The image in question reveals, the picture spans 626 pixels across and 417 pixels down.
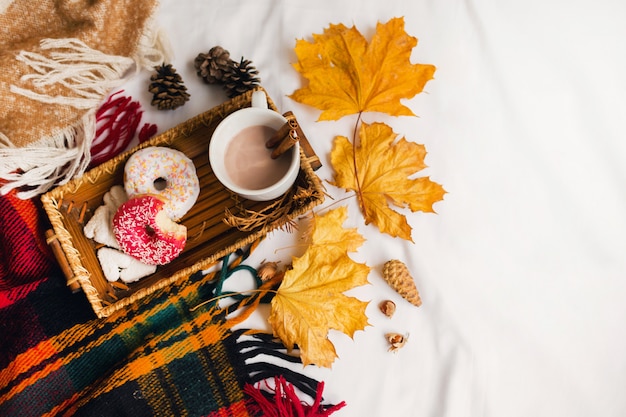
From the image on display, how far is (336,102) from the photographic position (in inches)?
35.6

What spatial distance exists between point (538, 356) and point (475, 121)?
1.42 ft

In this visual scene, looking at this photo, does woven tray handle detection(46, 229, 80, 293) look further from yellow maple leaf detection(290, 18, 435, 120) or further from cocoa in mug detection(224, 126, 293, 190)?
yellow maple leaf detection(290, 18, 435, 120)

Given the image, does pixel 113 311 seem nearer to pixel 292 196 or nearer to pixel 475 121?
pixel 292 196

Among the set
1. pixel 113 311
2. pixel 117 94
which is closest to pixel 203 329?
pixel 113 311

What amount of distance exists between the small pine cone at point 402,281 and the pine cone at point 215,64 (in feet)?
1.46

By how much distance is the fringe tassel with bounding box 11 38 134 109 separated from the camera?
0.87 m

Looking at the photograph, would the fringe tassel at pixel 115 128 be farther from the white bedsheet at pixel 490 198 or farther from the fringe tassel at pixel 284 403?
the fringe tassel at pixel 284 403

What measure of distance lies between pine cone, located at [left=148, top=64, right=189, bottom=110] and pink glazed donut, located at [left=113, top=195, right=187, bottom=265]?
20 centimetres

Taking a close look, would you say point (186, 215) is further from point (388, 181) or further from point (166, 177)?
point (388, 181)

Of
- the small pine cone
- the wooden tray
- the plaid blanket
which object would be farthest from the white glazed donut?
the small pine cone

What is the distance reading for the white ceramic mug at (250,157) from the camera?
80cm

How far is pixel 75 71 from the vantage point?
89cm

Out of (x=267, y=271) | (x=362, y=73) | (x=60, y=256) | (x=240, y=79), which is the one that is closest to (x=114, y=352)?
(x=60, y=256)

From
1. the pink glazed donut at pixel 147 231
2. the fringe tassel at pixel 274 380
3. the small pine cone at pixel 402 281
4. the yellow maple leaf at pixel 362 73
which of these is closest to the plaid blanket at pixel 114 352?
the fringe tassel at pixel 274 380
